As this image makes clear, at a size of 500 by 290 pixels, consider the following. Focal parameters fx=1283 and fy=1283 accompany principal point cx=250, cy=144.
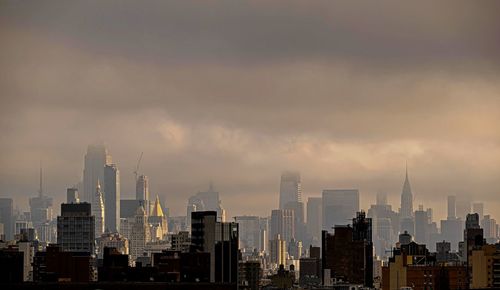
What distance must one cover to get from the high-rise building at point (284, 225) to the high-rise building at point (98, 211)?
3630mm

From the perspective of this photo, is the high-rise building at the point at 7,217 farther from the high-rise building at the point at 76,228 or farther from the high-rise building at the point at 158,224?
the high-rise building at the point at 158,224

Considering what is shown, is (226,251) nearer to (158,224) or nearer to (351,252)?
(351,252)

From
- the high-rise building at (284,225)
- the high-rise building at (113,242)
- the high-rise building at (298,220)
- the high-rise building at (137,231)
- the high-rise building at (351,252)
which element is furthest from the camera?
the high-rise building at (284,225)

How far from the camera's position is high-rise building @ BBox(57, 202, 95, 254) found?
2148 cm

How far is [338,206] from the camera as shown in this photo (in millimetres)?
23516

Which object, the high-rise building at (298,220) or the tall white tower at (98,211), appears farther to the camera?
the tall white tower at (98,211)

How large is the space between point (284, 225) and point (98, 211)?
4.24 meters

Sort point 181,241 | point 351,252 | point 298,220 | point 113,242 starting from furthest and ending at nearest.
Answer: point 298,220 → point 113,242 → point 351,252 → point 181,241

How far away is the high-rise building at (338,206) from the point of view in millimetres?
20672

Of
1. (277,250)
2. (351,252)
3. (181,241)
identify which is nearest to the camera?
(181,241)

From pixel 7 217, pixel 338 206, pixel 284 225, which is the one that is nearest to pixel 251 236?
A: pixel 338 206

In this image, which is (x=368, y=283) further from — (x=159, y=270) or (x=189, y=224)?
(x=159, y=270)

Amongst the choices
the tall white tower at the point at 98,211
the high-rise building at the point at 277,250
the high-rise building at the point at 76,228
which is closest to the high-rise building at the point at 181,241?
the high-rise building at the point at 76,228

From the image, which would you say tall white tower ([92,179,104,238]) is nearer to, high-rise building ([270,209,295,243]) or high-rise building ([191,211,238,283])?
Answer: high-rise building ([270,209,295,243])
